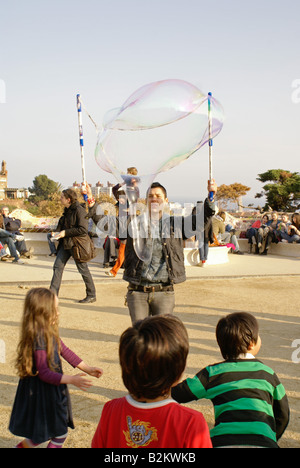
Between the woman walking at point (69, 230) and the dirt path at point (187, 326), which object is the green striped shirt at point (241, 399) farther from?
the woman walking at point (69, 230)

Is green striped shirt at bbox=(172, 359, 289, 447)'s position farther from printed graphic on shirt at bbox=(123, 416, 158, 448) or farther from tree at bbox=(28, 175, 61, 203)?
tree at bbox=(28, 175, 61, 203)

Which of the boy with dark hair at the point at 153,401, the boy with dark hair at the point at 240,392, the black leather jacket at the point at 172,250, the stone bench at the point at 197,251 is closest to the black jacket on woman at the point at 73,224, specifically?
the black leather jacket at the point at 172,250

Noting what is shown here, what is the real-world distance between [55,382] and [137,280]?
163 cm

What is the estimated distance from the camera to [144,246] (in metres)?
4.38

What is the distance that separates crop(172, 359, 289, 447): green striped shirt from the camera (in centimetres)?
232

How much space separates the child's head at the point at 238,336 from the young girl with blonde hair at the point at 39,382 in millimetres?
896

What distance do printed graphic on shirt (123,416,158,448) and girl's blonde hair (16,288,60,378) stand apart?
3.89ft

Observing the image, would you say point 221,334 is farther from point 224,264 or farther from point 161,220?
point 224,264

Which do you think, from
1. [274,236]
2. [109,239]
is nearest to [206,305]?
[109,239]

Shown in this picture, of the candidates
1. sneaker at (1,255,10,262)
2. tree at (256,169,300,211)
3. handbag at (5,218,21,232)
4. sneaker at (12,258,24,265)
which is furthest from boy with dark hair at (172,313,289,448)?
tree at (256,169,300,211)

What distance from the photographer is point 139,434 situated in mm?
1883

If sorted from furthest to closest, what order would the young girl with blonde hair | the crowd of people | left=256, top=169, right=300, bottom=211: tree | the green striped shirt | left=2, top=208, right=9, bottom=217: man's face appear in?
left=256, top=169, right=300, bottom=211: tree, the crowd of people, left=2, top=208, right=9, bottom=217: man's face, the young girl with blonde hair, the green striped shirt

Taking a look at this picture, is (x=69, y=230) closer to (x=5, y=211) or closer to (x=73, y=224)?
(x=73, y=224)

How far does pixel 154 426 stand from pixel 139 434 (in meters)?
0.07
